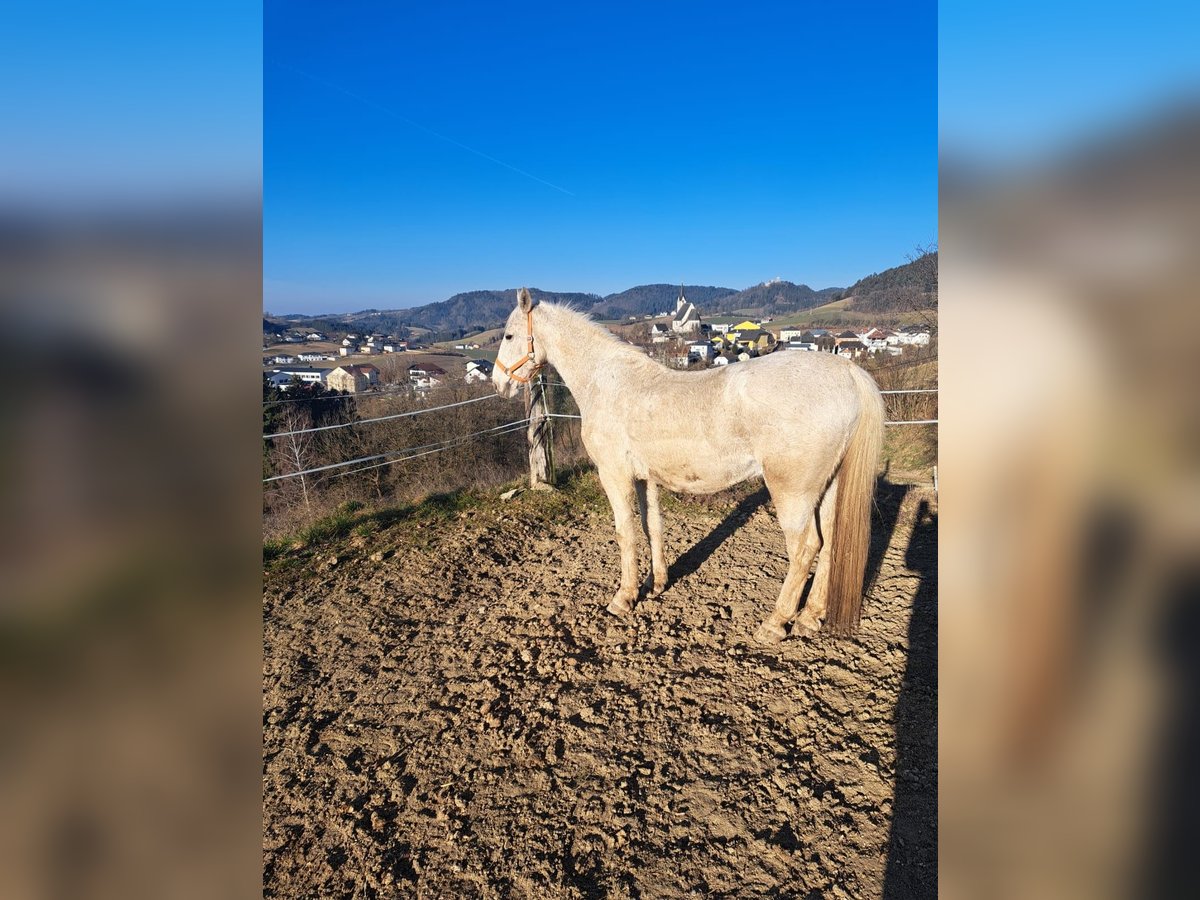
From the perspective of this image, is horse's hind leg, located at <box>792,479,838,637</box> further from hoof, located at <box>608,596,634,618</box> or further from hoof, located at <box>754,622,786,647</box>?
hoof, located at <box>608,596,634,618</box>

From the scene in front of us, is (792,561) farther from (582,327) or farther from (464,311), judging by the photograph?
(464,311)

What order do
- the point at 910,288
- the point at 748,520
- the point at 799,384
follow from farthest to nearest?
the point at 910,288 → the point at 748,520 → the point at 799,384

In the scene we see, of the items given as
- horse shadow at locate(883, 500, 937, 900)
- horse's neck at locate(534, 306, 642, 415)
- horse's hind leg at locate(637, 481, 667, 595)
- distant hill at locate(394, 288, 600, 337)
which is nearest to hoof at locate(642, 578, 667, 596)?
horse's hind leg at locate(637, 481, 667, 595)

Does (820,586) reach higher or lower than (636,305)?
lower

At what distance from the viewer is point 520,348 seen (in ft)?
14.4

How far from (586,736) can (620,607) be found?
3.94ft

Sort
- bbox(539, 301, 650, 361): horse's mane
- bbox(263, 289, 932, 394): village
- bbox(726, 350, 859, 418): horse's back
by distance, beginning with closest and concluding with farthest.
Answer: bbox(726, 350, 859, 418): horse's back < bbox(539, 301, 650, 361): horse's mane < bbox(263, 289, 932, 394): village

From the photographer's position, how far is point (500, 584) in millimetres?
4449

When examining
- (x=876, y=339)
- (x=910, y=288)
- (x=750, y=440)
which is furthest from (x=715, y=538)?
(x=876, y=339)

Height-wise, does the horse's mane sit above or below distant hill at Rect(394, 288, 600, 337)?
below

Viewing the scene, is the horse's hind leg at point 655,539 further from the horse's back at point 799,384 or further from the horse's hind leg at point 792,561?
the horse's back at point 799,384

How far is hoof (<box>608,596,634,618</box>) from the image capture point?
3930 millimetres

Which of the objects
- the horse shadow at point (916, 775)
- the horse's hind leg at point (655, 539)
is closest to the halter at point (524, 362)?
the horse's hind leg at point (655, 539)
